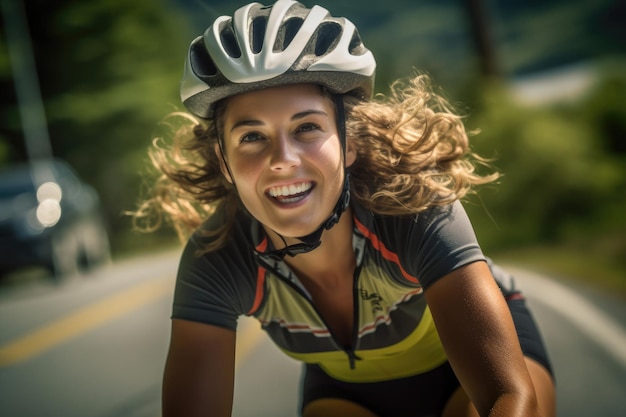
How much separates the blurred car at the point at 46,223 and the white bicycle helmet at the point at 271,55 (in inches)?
383

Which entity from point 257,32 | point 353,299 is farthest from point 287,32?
point 353,299

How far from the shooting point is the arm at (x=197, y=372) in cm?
250

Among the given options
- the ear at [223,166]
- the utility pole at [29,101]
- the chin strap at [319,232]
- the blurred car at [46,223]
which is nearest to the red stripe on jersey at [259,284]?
the chin strap at [319,232]

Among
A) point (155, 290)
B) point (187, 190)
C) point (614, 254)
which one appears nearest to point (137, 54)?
Result: point (155, 290)

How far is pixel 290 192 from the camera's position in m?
2.54

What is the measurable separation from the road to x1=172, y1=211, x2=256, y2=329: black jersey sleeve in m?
2.02

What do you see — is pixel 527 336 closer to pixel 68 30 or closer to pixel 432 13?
pixel 68 30

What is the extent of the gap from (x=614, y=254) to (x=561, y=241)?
1.48 m

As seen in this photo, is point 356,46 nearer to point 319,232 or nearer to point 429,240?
point 319,232

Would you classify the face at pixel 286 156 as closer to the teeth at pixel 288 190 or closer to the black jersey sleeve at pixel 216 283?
the teeth at pixel 288 190

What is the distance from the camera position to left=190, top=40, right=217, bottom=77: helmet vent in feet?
8.75

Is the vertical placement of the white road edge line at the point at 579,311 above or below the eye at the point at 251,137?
below

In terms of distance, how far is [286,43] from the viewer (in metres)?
2.59

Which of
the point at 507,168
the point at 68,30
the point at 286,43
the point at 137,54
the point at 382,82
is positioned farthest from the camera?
the point at 137,54
